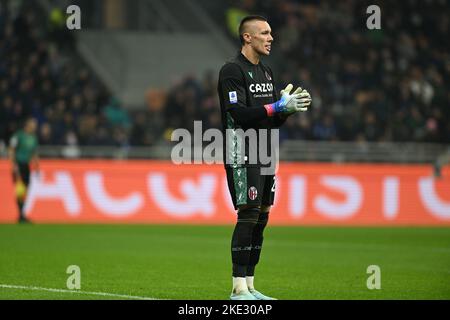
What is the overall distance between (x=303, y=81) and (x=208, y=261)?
1477 cm

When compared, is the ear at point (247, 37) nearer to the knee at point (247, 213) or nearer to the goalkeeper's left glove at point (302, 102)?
the goalkeeper's left glove at point (302, 102)

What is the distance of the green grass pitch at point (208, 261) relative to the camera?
9867 millimetres

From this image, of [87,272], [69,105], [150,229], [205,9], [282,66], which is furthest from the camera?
[205,9]

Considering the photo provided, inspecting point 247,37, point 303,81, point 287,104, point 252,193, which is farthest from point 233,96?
point 303,81

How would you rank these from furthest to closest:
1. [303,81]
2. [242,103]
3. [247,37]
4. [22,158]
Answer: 1. [303,81]
2. [22,158]
3. [247,37]
4. [242,103]

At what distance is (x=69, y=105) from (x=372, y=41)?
10134mm

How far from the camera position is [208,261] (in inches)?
532

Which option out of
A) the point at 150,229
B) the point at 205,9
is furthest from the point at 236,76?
the point at 205,9

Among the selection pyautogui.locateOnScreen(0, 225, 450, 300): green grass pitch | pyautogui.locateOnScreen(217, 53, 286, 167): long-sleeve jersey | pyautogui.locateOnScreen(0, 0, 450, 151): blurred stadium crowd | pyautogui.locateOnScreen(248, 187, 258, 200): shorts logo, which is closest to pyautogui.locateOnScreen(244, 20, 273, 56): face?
pyautogui.locateOnScreen(217, 53, 286, 167): long-sleeve jersey

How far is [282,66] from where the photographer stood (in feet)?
96.6

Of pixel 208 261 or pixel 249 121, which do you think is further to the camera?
pixel 208 261

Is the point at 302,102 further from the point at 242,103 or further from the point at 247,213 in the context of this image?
the point at 247,213

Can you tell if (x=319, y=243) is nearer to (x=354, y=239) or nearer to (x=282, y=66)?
(x=354, y=239)

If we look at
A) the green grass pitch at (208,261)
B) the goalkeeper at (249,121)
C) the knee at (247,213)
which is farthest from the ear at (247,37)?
the green grass pitch at (208,261)
